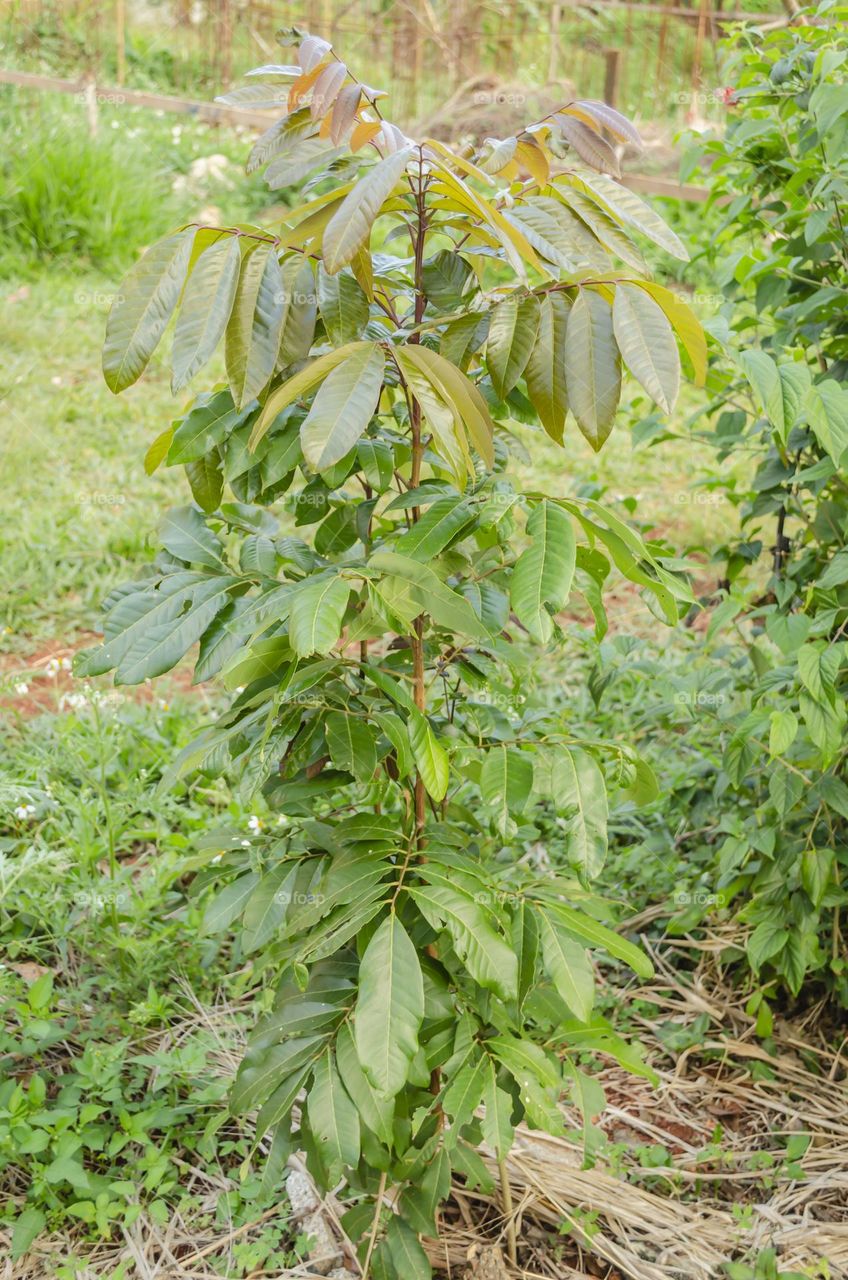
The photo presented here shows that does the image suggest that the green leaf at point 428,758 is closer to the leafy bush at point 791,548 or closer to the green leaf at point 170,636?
the green leaf at point 170,636

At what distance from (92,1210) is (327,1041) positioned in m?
0.61

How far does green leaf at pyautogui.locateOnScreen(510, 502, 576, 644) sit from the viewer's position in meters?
1.26

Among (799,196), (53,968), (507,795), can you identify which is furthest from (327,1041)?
(799,196)

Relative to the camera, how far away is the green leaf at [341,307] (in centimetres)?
142

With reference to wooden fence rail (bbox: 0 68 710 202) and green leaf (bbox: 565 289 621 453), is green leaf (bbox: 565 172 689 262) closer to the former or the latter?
green leaf (bbox: 565 289 621 453)

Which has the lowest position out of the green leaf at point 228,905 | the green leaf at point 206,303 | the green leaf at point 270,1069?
the green leaf at point 270,1069

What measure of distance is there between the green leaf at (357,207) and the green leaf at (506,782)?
59 cm

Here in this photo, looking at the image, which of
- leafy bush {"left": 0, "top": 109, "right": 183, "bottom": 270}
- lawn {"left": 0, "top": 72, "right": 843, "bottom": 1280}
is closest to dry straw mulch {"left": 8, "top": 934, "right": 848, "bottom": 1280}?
lawn {"left": 0, "top": 72, "right": 843, "bottom": 1280}

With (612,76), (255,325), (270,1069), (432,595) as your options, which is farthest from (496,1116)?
(612,76)

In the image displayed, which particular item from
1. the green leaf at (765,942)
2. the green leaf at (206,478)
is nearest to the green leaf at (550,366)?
the green leaf at (206,478)

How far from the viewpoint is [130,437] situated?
458cm

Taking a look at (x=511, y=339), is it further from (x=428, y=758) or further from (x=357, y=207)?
(x=428, y=758)

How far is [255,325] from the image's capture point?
138cm

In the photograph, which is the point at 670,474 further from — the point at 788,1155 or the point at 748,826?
the point at 788,1155
